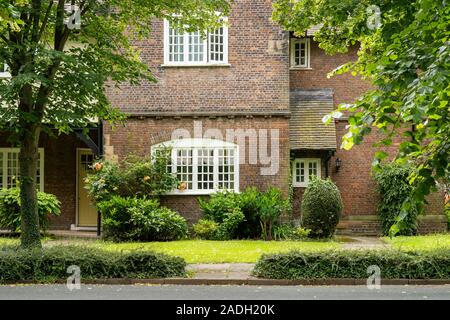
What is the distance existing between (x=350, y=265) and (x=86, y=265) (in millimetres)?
5145

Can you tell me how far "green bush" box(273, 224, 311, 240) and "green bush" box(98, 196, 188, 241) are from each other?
9.33 feet

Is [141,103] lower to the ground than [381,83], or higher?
higher

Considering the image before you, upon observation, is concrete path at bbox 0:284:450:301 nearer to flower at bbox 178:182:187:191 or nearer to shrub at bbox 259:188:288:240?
shrub at bbox 259:188:288:240

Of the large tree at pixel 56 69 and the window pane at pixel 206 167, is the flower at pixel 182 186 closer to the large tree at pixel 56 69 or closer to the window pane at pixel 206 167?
the window pane at pixel 206 167

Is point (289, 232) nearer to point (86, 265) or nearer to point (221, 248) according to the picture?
point (221, 248)

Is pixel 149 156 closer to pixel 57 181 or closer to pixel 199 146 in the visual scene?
pixel 199 146

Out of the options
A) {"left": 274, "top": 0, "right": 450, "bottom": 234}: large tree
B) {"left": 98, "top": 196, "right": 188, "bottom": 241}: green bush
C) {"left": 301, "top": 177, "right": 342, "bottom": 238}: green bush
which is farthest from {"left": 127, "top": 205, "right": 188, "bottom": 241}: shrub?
{"left": 274, "top": 0, "right": 450, "bottom": 234}: large tree

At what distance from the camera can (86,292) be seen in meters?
10.9

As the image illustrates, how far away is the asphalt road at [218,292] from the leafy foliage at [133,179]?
26.0 feet

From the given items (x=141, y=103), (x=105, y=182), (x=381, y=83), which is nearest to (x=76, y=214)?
(x=105, y=182)

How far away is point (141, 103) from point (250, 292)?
35.5 feet

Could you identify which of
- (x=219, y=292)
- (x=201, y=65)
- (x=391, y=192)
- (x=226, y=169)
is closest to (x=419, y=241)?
(x=391, y=192)

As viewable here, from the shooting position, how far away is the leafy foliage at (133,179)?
1956cm

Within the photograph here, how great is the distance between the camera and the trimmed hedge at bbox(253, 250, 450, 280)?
12.1 m
